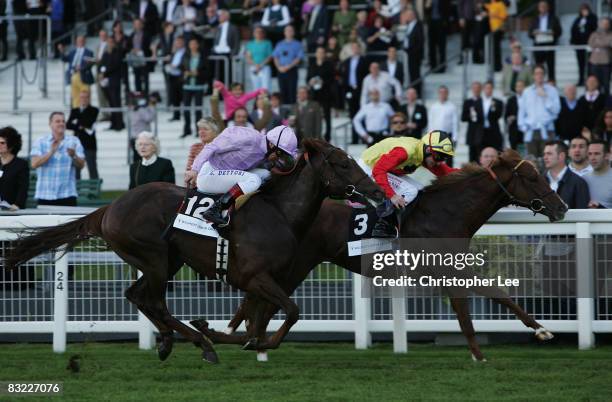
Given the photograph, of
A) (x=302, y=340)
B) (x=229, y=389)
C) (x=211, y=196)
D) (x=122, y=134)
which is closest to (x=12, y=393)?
(x=229, y=389)

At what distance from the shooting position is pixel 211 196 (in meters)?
9.03

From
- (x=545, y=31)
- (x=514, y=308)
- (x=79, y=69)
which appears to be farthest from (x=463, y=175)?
(x=79, y=69)

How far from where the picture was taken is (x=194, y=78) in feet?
61.3

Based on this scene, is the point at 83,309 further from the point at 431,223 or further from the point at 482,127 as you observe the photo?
the point at 482,127

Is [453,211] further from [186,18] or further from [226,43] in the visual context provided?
[186,18]

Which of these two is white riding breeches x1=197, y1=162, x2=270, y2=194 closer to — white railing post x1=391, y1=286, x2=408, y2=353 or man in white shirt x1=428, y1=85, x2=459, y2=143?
white railing post x1=391, y1=286, x2=408, y2=353

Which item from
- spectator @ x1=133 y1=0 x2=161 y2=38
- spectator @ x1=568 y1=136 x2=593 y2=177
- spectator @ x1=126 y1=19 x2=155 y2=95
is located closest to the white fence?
spectator @ x1=568 y1=136 x2=593 y2=177

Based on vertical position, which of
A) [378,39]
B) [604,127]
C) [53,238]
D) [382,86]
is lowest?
[53,238]

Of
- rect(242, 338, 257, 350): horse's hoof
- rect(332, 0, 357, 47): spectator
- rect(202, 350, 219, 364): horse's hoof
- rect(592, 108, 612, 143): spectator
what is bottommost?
rect(202, 350, 219, 364): horse's hoof

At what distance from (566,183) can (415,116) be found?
5963mm

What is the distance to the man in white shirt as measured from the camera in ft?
54.5

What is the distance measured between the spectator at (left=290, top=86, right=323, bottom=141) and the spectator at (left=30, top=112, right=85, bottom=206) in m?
4.64

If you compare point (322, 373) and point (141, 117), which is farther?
point (141, 117)

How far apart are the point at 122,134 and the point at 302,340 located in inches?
363
